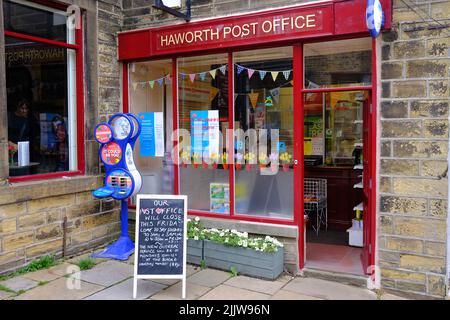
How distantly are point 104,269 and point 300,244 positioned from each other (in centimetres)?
259

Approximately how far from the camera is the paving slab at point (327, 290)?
4982 millimetres

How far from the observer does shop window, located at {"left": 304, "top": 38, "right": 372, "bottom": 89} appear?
5.45m

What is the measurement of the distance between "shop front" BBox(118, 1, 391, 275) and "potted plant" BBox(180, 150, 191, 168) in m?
0.02

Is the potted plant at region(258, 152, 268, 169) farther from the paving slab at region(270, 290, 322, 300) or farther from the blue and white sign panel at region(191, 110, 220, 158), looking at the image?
A: the paving slab at region(270, 290, 322, 300)

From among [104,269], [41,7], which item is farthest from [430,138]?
[41,7]

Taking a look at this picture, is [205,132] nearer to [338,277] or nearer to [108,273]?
[108,273]

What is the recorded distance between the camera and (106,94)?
22.7 feet

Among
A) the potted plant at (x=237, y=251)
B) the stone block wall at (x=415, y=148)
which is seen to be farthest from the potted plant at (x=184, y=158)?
the stone block wall at (x=415, y=148)

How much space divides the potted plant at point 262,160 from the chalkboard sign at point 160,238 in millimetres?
1571

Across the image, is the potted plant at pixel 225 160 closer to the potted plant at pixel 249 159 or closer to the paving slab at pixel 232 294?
the potted plant at pixel 249 159

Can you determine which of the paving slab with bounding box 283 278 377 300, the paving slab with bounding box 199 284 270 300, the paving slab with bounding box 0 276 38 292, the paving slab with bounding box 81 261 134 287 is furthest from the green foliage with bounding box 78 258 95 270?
the paving slab with bounding box 283 278 377 300

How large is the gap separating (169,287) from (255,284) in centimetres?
103

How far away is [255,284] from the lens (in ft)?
17.4

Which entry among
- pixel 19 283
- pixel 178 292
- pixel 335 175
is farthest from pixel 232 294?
pixel 335 175
